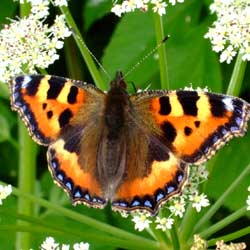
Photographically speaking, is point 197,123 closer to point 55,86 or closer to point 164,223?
point 164,223

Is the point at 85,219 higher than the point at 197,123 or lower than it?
lower

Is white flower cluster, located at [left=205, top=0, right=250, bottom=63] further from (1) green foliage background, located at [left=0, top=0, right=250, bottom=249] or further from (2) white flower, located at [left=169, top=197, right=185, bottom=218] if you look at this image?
(2) white flower, located at [left=169, top=197, right=185, bottom=218]

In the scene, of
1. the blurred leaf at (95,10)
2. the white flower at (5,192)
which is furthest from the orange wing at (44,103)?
the blurred leaf at (95,10)

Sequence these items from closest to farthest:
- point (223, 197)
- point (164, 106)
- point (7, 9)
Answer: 1. point (164, 106)
2. point (223, 197)
3. point (7, 9)

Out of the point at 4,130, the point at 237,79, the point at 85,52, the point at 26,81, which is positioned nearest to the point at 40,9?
the point at 85,52

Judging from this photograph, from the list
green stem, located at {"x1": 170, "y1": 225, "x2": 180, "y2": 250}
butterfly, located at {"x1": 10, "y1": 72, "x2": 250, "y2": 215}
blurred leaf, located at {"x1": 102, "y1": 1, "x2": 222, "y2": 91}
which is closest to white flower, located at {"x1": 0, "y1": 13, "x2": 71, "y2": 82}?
butterfly, located at {"x1": 10, "y1": 72, "x2": 250, "y2": 215}

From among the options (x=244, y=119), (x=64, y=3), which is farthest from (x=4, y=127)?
(x=244, y=119)
